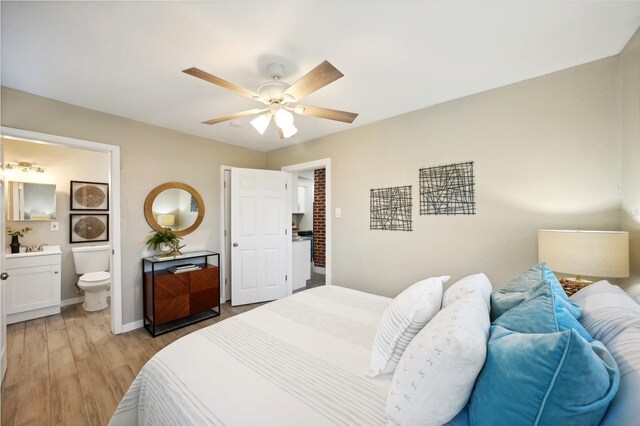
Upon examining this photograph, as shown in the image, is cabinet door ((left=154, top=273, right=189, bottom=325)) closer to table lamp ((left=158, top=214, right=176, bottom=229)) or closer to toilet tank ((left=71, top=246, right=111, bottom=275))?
table lamp ((left=158, top=214, right=176, bottom=229))

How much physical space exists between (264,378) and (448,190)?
2259 mm

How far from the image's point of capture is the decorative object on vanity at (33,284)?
9.92 ft

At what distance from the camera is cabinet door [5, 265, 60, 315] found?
3.03 m

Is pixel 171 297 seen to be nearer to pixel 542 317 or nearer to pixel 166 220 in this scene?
pixel 166 220

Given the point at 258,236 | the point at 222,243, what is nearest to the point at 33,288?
the point at 222,243

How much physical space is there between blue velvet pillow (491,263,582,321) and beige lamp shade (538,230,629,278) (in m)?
0.37

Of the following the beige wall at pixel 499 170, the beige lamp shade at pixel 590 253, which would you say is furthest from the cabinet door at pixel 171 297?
the beige lamp shade at pixel 590 253

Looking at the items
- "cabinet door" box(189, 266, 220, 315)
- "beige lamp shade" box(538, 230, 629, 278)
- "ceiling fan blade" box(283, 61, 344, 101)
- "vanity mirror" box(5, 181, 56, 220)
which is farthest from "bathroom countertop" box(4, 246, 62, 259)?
"beige lamp shade" box(538, 230, 629, 278)

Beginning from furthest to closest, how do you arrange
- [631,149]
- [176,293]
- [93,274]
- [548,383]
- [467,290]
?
[93,274]
[176,293]
[631,149]
[467,290]
[548,383]

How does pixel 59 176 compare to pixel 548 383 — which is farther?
pixel 59 176

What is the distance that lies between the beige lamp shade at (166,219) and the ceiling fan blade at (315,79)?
244cm

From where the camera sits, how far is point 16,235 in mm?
3334

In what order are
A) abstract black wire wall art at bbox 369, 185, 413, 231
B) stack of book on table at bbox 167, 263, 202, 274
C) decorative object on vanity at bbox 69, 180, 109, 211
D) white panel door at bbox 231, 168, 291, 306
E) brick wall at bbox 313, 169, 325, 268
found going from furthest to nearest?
1. brick wall at bbox 313, 169, 325, 268
2. decorative object on vanity at bbox 69, 180, 109, 211
3. white panel door at bbox 231, 168, 291, 306
4. stack of book on table at bbox 167, 263, 202, 274
5. abstract black wire wall art at bbox 369, 185, 413, 231

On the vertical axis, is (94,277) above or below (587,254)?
below
